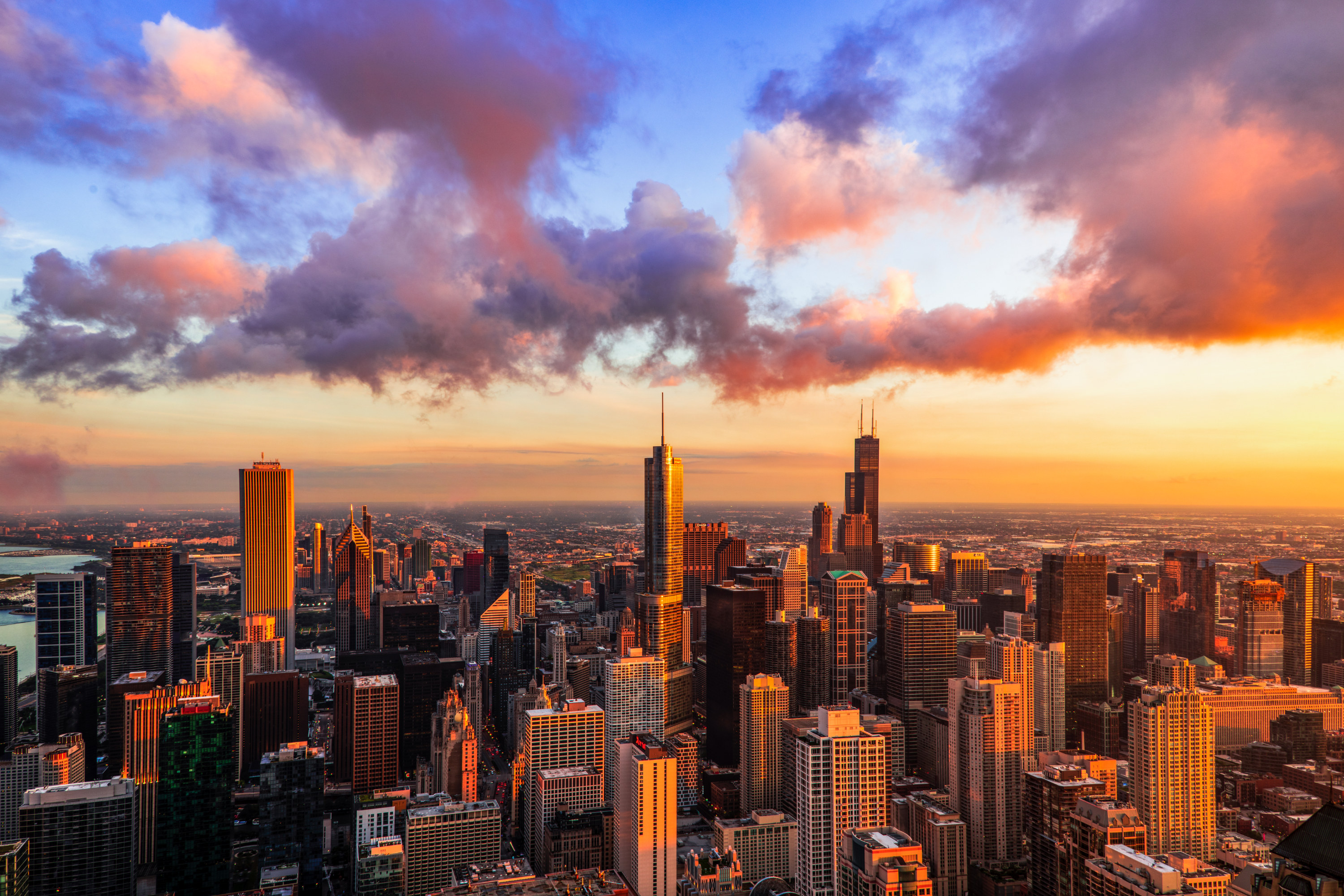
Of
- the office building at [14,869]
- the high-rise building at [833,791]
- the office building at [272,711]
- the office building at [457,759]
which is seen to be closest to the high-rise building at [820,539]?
the office building at [457,759]

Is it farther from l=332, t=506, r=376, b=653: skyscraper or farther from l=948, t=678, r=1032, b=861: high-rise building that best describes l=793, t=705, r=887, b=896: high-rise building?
→ l=332, t=506, r=376, b=653: skyscraper

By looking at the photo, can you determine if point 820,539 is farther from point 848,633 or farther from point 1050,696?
point 1050,696

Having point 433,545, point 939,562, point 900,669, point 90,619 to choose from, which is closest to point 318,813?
point 90,619

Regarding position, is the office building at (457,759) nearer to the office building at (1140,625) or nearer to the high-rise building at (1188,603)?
the high-rise building at (1188,603)

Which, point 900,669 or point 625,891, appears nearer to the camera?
point 625,891

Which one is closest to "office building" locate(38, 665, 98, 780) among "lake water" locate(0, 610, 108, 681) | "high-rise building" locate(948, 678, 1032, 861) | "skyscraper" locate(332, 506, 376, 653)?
"lake water" locate(0, 610, 108, 681)

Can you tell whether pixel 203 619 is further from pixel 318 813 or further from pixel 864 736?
pixel 864 736

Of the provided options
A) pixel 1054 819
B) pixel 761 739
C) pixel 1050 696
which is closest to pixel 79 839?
pixel 761 739
